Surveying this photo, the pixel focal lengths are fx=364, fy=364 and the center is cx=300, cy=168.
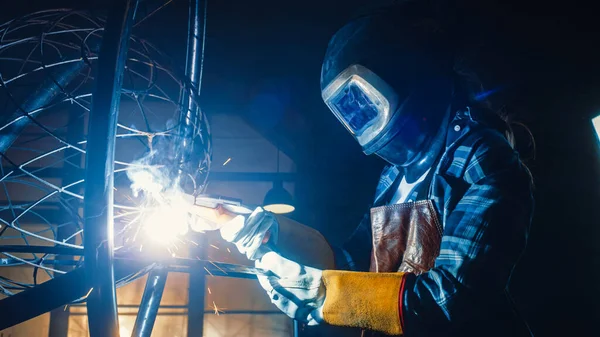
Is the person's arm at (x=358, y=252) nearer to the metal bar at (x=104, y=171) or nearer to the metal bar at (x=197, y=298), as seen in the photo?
the metal bar at (x=104, y=171)

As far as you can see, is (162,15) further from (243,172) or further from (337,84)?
(337,84)

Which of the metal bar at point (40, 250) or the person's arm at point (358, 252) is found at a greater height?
the metal bar at point (40, 250)

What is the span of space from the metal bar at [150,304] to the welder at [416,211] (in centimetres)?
45

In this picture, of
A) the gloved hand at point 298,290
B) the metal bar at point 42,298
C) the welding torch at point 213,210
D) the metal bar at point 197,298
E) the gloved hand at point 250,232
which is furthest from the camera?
the metal bar at point 197,298

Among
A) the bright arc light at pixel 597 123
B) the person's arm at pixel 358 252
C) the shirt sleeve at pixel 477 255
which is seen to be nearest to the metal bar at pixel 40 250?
the shirt sleeve at pixel 477 255

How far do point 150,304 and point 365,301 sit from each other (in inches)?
43.6

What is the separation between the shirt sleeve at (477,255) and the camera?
1494 millimetres

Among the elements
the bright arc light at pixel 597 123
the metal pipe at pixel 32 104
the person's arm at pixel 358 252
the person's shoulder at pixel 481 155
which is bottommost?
the person's arm at pixel 358 252

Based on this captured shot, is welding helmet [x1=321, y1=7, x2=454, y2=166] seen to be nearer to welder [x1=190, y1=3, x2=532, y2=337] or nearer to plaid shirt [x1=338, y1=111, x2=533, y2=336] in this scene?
welder [x1=190, y1=3, x2=532, y2=337]

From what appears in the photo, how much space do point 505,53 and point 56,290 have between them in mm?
3806

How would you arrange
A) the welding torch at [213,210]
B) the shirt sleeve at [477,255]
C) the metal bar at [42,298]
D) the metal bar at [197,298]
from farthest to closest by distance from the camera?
the metal bar at [197,298] → the welding torch at [213,210] → the shirt sleeve at [477,255] → the metal bar at [42,298]

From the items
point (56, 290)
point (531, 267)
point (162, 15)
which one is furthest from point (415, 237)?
point (162, 15)

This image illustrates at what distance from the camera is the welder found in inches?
60.1

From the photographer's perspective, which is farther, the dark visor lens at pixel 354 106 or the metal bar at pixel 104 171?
the dark visor lens at pixel 354 106
